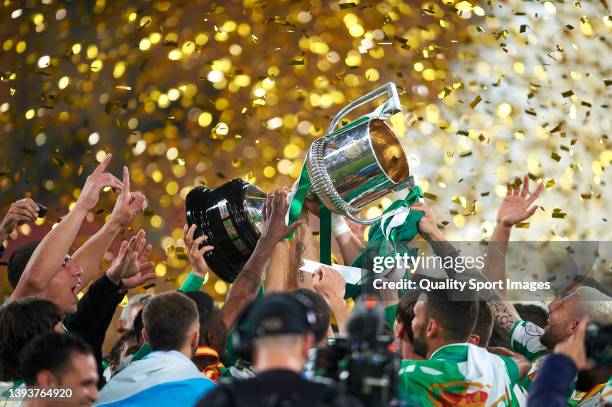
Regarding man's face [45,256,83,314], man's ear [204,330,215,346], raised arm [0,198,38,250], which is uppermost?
raised arm [0,198,38,250]

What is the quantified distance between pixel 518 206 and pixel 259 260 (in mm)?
1146

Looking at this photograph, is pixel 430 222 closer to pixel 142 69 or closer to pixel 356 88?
pixel 356 88

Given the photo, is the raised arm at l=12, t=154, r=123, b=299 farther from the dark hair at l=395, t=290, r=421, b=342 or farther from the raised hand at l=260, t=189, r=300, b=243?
the dark hair at l=395, t=290, r=421, b=342

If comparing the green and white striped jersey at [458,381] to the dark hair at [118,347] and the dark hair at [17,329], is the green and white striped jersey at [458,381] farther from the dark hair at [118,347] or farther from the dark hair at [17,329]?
the dark hair at [118,347]

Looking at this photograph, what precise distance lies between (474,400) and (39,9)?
2985 mm

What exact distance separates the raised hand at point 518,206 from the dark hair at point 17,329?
2053mm

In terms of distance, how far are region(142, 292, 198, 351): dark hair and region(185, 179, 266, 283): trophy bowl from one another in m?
1.02

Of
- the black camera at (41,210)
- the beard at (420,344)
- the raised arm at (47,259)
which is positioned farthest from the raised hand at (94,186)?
the beard at (420,344)

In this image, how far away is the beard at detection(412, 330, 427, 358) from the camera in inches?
166

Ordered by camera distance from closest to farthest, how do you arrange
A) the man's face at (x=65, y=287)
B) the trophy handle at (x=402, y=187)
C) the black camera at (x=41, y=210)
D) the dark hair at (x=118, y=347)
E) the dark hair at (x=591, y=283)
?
1. the man's face at (x=65, y=287)
2. the trophy handle at (x=402, y=187)
3. the black camera at (x=41, y=210)
4. the dark hair at (x=118, y=347)
5. the dark hair at (x=591, y=283)

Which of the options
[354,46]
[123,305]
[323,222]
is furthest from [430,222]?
[123,305]

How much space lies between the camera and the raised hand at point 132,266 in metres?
4.66

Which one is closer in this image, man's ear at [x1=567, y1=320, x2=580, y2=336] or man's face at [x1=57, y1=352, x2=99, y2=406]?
man's face at [x1=57, y1=352, x2=99, y2=406]

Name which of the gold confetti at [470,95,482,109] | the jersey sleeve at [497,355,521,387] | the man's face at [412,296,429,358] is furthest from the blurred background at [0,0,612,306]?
the jersey sleeve at [497,355,521,387]
